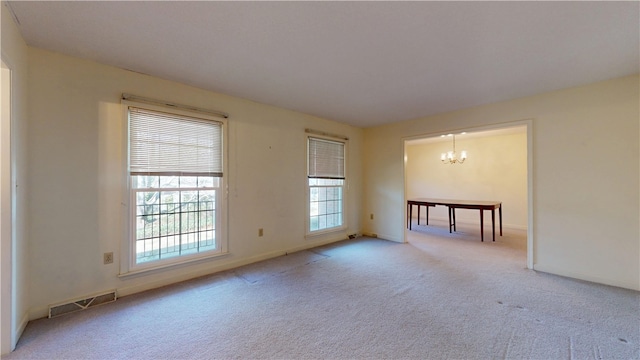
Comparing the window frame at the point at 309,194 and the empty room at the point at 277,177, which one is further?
the window frame at the point at 309,194

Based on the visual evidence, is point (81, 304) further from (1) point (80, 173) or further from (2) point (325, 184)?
(2) point (325, 184)

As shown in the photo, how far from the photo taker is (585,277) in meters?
2.86

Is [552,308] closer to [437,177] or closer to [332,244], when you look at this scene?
[332,244]

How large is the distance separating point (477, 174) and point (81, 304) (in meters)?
7.54

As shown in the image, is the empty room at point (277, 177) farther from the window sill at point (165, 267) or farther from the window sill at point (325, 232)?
the window sill at point (325, 232)

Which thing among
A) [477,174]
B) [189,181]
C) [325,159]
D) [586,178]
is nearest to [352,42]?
[189,181]

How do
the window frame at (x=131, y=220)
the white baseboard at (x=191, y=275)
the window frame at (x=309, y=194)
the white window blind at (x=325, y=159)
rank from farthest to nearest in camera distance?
the white window blind at (x=325, y=159) → the window frame at (x=309, y=194) → the window frame at (x=131, y=220) → the white baseboard at (x=191, y=275)

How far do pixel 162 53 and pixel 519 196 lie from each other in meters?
7.15

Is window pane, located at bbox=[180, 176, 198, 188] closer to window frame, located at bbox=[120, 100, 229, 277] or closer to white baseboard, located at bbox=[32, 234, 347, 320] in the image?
window frame, located at bbox=[120, 100, 229, 277]

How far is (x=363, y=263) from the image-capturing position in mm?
3457

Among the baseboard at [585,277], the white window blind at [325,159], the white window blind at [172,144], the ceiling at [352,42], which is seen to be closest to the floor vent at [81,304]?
the white window blind at [172,144]

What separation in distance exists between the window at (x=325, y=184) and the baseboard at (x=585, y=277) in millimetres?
2948

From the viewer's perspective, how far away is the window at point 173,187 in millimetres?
2586

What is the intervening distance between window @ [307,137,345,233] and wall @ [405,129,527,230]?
6.65 ft
